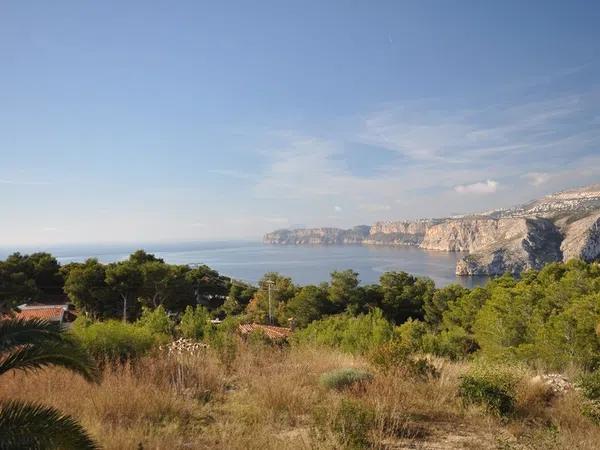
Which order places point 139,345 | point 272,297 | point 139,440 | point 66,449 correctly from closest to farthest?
point 66,449, point 139,440, point 139,345, point 272,297

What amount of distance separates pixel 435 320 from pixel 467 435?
2726cm

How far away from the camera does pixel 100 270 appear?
26734 mm

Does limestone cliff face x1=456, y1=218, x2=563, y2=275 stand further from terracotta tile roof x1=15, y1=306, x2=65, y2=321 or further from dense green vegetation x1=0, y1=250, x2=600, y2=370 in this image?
terracotta tile roof x1=15, y1=306, x2=65, y2=321

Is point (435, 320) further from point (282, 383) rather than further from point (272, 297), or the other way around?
point (282, 383)

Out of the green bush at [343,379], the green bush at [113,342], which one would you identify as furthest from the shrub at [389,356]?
the green bush at [113,342]

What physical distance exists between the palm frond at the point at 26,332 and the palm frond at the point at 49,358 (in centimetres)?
6

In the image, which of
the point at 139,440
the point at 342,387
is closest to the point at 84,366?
the point at 139,440

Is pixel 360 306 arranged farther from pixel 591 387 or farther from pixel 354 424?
pixel 354 424

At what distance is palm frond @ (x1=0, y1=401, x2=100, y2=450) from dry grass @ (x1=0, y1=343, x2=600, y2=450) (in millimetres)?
519

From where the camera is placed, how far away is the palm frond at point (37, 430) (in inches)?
101

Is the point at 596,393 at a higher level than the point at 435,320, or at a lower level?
higher

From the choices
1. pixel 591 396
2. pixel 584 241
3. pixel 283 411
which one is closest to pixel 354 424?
pixel 283 411

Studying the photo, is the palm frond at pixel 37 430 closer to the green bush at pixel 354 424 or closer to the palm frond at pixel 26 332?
the palm frond at pixel 26 332

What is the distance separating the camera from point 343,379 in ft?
16.7
